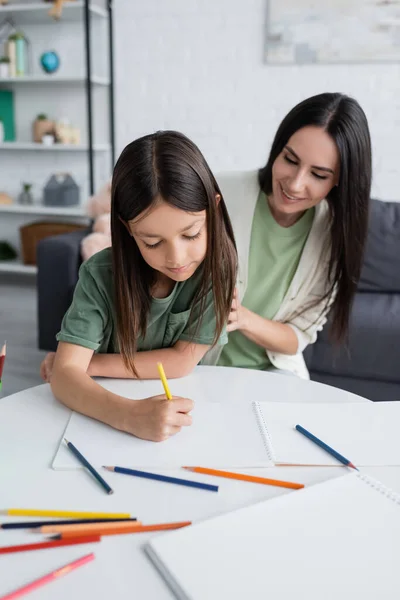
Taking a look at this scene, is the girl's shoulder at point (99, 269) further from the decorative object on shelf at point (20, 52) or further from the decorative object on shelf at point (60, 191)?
the decorative object on shelf at point (20, 52)

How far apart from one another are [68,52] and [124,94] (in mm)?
423

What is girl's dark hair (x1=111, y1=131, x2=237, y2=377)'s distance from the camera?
29.3 inches

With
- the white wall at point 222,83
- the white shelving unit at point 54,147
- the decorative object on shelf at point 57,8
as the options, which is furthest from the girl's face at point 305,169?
the decorative object on shelf at point 57,8

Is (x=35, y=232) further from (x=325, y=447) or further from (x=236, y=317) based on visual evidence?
(x=325, y=447)

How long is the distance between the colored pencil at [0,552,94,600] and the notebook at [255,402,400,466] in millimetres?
247

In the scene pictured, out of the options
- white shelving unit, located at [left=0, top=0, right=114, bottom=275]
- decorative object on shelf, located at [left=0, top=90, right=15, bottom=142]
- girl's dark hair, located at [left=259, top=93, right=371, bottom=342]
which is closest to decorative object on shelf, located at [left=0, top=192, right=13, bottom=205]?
white shelving unit, located at [left=0, top=0, right=114, bottom=275]

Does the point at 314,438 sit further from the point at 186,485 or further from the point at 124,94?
the point at 124,94

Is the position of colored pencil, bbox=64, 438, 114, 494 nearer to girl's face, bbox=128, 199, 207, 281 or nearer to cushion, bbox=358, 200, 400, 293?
girl's face, bbox=128, 199, 207, 281

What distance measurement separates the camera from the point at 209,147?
3021mm

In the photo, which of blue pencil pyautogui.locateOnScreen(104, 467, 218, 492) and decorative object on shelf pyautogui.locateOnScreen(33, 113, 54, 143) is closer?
blue pencil pyautogui.locateOnScreen(104, 467, 218, 492)

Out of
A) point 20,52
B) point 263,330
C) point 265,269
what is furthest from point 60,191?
point 263,330

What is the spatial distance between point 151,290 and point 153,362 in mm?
121

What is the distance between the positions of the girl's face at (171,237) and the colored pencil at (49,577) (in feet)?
1.37

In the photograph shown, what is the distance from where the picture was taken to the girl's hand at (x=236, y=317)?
102 centimetres
